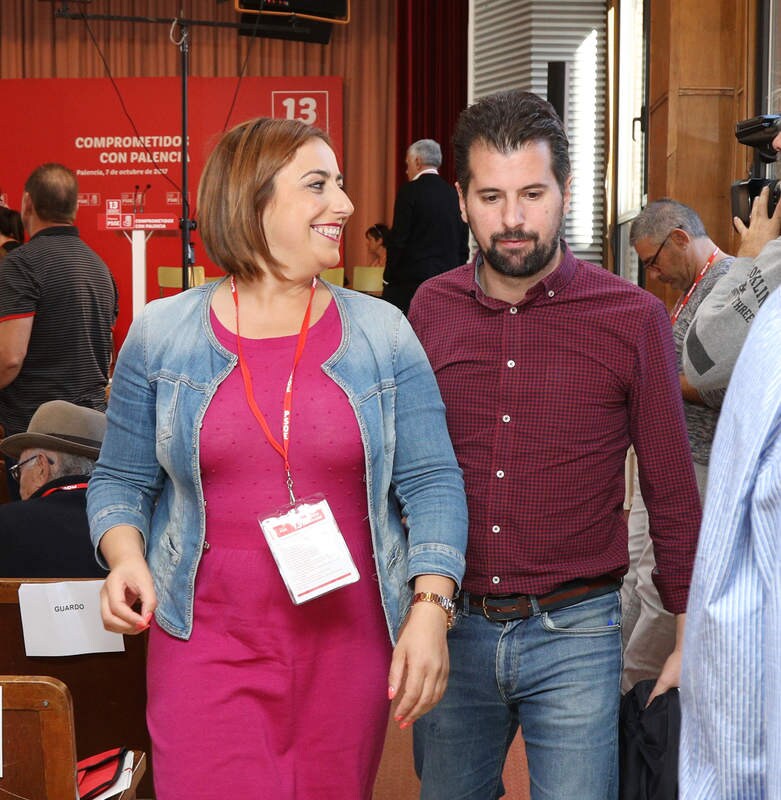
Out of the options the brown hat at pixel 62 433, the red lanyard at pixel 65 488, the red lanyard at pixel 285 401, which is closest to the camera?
the red lanyard at pixel 285 401

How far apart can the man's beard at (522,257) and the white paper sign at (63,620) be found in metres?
0.90

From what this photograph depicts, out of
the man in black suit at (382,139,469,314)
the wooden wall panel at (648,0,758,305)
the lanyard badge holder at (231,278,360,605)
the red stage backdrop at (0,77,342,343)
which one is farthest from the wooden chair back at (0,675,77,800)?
the red stage backdrop at (0,77,342,343)

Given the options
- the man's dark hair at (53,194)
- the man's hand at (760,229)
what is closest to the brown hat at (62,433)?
the man's dark hair at (53,194)

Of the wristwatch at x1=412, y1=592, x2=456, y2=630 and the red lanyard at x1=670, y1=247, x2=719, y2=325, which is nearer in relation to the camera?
the wristwatch at x1=412, y1=592, x2=456, y2=630

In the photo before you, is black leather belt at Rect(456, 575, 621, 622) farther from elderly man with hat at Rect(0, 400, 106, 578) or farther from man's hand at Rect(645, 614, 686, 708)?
elderly man with hat at Rect(0, 400, 106, 578)

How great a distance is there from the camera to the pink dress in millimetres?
1509

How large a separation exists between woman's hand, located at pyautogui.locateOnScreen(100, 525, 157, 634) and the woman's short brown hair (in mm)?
419

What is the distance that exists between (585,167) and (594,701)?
5482mm

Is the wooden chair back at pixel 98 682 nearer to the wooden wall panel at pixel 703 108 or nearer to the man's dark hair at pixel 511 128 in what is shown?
the man's dark hair at pixel 511 128

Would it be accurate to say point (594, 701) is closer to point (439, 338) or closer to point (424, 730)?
→ point (424, 730)

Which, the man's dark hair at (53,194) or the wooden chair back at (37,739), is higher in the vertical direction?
the man's dark hair at (53,194)

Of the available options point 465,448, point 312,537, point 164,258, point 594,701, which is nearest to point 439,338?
point 465,448

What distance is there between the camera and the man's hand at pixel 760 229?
2.47m

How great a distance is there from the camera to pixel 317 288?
1663mm
